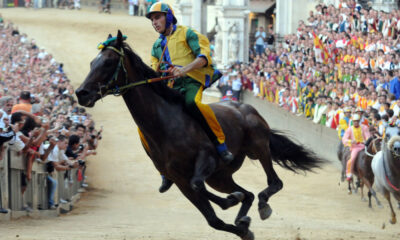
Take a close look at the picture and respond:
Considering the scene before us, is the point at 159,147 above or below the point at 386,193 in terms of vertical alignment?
above

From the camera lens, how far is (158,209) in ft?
52.2

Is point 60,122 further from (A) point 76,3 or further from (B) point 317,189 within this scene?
(A) point 76,3

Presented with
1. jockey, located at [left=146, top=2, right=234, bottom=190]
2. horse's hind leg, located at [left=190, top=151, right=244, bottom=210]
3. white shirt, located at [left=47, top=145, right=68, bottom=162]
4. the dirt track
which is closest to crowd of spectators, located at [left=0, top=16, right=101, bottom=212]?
white shirt, located at [left=47, top=145, right=68, bottom=162]

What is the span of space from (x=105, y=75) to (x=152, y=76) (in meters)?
0.70

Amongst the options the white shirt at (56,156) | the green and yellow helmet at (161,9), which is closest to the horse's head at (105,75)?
the green and yellow helmet at (161,9)

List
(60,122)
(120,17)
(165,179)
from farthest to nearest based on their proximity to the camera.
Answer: (120,17), (60,122), (165,179)

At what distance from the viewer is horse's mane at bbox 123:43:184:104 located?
29.2 feet

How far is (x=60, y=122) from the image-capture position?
16.1 m

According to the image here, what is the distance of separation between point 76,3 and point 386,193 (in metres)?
41.9

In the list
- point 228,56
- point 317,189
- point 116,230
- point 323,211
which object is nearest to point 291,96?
point 317,189

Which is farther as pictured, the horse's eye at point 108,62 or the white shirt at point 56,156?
the white shirt at point 56,156

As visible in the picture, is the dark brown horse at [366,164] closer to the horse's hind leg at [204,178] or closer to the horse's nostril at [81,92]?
the horse's hind leg at [204,178]

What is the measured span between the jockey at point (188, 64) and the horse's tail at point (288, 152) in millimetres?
1681

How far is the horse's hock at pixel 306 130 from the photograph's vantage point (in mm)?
21328
